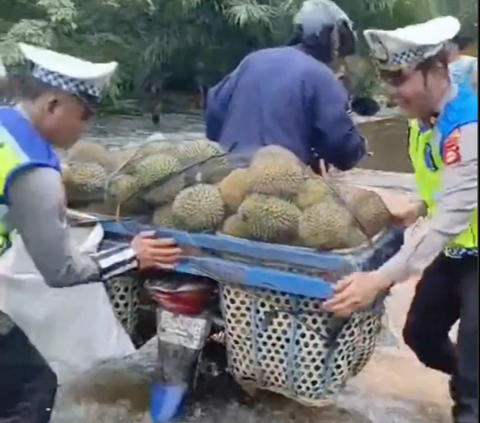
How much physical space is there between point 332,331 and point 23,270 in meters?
1.12

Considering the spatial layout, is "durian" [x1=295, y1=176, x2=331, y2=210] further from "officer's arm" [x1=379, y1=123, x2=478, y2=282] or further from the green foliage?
the green foliage

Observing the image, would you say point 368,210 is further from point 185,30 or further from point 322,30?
point 185,30

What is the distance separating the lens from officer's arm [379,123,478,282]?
9.45 feet

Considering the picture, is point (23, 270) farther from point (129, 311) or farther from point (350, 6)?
point (350, 6)

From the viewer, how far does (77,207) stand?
3.75 metres

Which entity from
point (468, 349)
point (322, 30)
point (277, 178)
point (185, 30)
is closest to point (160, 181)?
point (277, 178)

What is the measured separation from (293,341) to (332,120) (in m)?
1.03

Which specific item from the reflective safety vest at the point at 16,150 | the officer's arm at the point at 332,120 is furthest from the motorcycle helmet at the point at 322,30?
the reflective safety vest at the point at 16,150

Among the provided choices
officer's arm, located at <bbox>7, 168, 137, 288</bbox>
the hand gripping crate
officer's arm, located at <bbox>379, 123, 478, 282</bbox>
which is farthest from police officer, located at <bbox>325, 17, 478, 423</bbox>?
officer's arm, located at <bbox>7, 168, 137, 288</bbox>

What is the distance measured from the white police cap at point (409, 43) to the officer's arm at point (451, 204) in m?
0.29

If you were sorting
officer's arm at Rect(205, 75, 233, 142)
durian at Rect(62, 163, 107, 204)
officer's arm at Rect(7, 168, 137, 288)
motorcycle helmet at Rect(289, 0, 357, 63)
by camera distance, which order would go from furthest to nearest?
officer's arm at Rect(205, 75, 233, 142), motorcycle helmet at Rect(289, 0, 357, 63), durian at Rect(62, 163, 107, 204), officer's arm at Rect(7, 168, 137, 288)

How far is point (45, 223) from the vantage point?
2.78 m

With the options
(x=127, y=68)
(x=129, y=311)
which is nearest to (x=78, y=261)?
(x=129, y=311)

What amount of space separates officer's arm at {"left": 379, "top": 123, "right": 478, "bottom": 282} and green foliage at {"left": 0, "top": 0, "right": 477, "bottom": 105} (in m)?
12.0
